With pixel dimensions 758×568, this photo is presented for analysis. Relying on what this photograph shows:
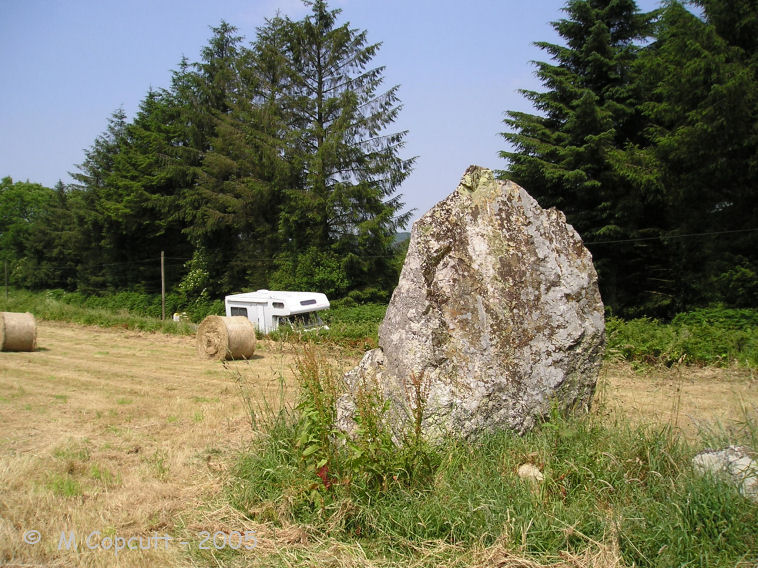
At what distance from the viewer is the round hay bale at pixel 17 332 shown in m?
12.1

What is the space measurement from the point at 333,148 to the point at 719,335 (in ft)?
45.3

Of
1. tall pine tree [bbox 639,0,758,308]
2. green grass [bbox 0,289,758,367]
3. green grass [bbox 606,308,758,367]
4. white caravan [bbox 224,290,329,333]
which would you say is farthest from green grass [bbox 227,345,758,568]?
tall pine tree [bbox 639,0,758,308]

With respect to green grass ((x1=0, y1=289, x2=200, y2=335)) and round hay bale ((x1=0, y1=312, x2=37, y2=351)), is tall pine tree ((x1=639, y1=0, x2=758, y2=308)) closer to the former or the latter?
green grass ((x1=0, y1=289, x2=200, y2=335))

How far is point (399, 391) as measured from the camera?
425cm

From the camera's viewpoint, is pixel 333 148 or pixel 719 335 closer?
pixel 719 335

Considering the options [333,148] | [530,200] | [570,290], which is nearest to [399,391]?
[570,290]

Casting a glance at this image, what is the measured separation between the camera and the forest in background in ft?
43.1

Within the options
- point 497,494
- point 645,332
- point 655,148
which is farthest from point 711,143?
point 497,494

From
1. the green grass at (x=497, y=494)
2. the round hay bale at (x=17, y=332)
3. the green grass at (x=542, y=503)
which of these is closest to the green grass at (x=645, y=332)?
the green grass at (x=497, y=494)

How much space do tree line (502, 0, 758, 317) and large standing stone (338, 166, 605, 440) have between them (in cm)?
1015

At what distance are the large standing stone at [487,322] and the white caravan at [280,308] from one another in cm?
1001

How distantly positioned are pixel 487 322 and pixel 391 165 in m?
16.6

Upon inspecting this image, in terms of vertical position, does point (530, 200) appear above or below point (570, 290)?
above

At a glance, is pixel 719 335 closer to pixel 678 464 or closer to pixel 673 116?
pixel 673 116
